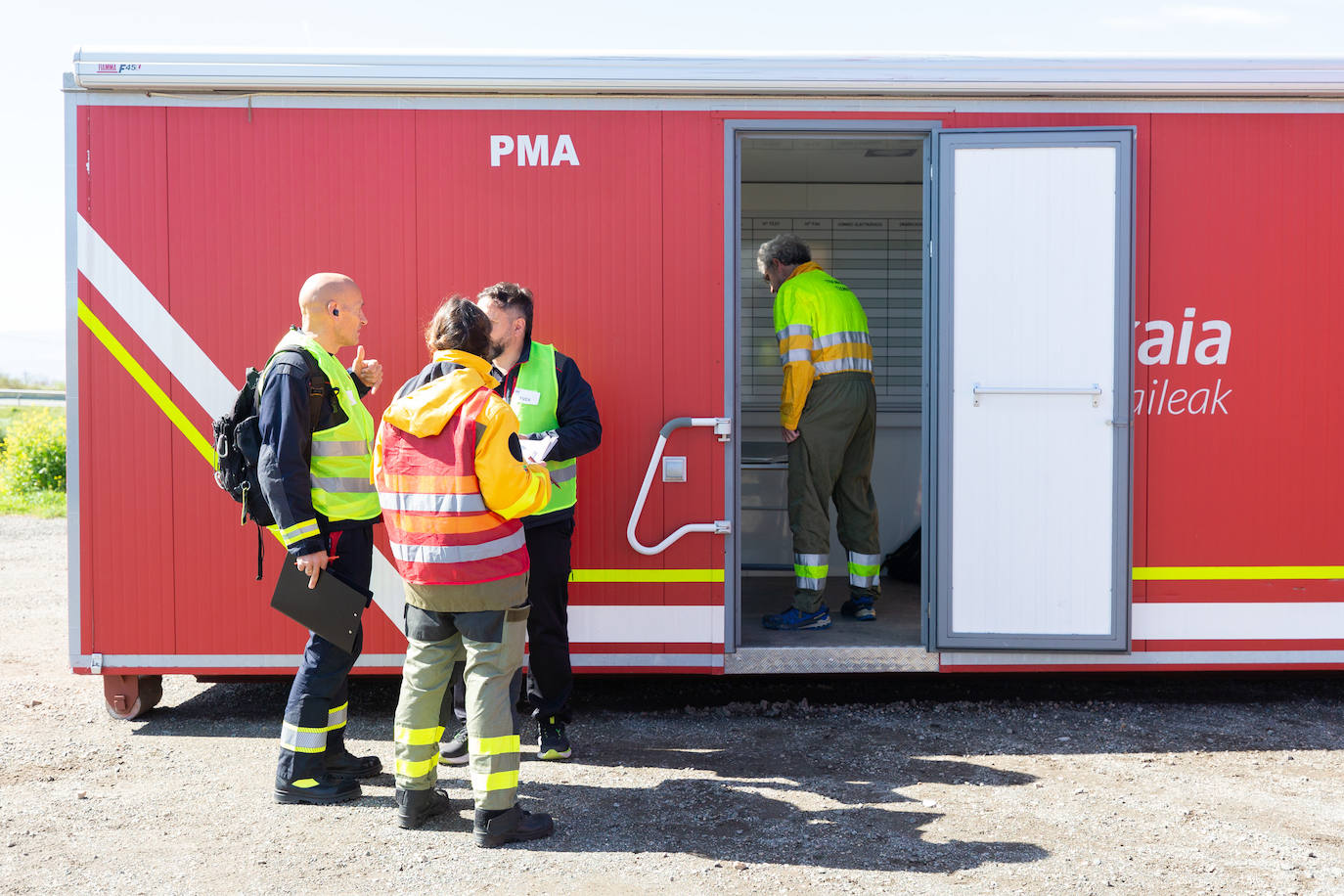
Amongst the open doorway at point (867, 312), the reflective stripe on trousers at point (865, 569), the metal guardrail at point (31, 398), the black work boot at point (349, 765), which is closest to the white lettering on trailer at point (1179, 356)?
the reflective stripe on trousers at point (865, 569)

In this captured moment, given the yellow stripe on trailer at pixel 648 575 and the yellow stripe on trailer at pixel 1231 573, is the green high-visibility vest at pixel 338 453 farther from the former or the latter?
the yellow stripe on trailer at pixel 1231 573

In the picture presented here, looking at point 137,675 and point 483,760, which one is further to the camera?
point 137,675

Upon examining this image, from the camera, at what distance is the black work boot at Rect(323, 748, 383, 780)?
12.5 feet

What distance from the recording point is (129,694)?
450cm

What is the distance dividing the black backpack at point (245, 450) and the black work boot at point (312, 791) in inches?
35.4

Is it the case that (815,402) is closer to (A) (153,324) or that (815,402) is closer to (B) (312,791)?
(B) (312,791)

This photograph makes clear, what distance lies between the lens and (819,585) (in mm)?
5082

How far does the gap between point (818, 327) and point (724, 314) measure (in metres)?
0.87

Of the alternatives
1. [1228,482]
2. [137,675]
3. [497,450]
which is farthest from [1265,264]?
[137,675]

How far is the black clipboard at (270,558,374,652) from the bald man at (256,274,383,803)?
1.4 inches

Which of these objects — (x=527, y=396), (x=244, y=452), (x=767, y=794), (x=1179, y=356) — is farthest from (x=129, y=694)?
(x=1179, y=356)

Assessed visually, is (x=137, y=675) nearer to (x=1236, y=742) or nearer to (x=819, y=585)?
(x=819, y=585)

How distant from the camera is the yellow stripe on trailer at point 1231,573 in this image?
445 centimetres

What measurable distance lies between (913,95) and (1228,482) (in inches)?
81.9
